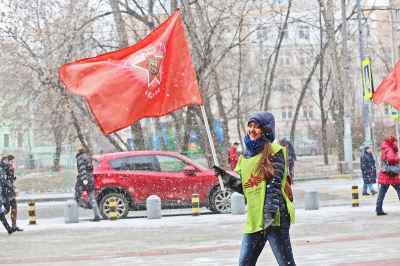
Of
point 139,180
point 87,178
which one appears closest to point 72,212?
point 87,178

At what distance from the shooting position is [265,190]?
703 cm

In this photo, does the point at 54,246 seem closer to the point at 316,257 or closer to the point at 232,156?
the point at 316,257

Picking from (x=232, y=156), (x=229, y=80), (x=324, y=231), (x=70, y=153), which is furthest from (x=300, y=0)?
(x=324, y=231)

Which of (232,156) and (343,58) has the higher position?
(343,58)

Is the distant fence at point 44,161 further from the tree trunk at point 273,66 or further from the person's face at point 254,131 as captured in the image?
the person's face at point 254,131

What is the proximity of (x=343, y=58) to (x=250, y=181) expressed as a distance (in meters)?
30.1

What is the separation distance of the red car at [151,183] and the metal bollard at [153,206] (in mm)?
983

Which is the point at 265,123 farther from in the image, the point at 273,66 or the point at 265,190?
the point at 273,66

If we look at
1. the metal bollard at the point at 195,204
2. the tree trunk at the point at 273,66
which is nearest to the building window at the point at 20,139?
the tree trunk at the point at 273,66

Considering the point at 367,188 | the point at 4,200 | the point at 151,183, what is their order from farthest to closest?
the point at 367,188 < the point at 151,183 < the point at 4,200

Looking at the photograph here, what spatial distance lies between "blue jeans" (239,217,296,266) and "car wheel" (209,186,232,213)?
11544mm

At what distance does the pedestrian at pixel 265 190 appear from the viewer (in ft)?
23.0

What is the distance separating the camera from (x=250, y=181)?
281 inches

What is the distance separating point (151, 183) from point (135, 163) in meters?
0.70
